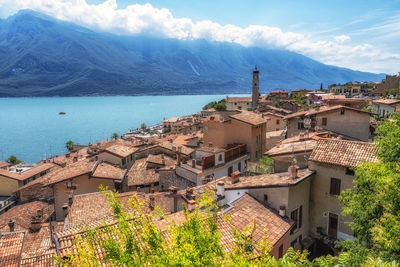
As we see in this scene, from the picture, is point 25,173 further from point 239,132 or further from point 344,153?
point 344,153

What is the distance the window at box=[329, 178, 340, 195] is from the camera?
14.6 m

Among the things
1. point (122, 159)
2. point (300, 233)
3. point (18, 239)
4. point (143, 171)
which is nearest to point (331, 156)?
point (300, 233)

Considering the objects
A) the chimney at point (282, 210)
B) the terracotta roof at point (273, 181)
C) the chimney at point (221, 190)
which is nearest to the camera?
the chimney at point (282, 210)

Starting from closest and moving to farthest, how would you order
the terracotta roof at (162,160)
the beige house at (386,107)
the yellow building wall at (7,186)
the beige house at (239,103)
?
the terracotta roof at (162,160) → the yellow building wall at (7,186) → the beige house at (386,107) → the beige house at (239,103)

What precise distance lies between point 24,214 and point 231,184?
20.2m

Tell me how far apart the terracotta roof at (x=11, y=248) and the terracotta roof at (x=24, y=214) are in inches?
603

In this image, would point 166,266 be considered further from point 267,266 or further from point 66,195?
point 66,195

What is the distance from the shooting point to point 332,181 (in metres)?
14.8

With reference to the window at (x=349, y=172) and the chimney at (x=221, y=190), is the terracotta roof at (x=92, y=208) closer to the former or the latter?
the chimney at (x=221, y=190)

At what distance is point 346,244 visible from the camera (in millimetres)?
10648

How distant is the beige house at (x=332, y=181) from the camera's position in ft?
47.1

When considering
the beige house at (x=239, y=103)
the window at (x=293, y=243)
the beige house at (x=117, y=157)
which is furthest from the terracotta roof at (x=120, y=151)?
the beige house at (x=239, y=103)

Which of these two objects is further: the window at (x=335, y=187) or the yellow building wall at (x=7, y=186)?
the yellow building wall at (x=7, y=186)

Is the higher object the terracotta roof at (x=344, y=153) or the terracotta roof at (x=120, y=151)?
the terracotta roof at (x=344, y=153)
